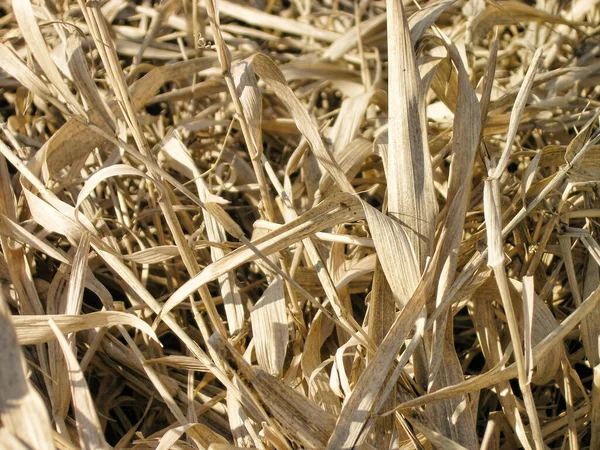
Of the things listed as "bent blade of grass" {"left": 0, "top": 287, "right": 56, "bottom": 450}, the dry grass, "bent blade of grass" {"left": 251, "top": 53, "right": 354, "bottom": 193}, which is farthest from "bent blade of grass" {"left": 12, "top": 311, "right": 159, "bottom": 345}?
"bent blade of grass" {"left": 251, "top": 53, "right": 354, "bottom": 193}

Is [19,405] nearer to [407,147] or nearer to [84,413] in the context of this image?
[84,413]

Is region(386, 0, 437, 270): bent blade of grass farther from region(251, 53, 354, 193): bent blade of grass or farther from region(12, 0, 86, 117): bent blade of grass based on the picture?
region(12, 0, 86, 117): bent blade of grass

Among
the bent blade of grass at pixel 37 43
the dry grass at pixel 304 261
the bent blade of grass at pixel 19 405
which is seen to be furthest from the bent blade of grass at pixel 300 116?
the bent blade of grass at pixel 19 405

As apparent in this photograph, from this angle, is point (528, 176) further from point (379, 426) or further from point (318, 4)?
point (318, 4)

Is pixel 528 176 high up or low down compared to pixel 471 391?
up

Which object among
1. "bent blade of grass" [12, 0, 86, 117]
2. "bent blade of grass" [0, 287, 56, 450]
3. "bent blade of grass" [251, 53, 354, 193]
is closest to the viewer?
"bent blade of grass" [0, 287, 56, 450]

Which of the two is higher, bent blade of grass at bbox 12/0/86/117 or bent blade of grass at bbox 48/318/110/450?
bent blade of grass at bbox 12/0/86/117

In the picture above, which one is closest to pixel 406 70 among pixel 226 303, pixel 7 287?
pixel 226 303

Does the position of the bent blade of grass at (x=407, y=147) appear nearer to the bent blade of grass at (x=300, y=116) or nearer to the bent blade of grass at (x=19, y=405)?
the bent blade of grass at (x=300, y=116)

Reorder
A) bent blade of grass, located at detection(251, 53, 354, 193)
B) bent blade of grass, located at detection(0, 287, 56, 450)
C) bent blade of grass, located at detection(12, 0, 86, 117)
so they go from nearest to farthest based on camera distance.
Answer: bent blade of grass, located at detection(0, 287, 56, 450)
bent blade of grass, located at detection(12, 0, 86, 117)
bent blade of grass, located at detection(251, 53, 354, 193)
